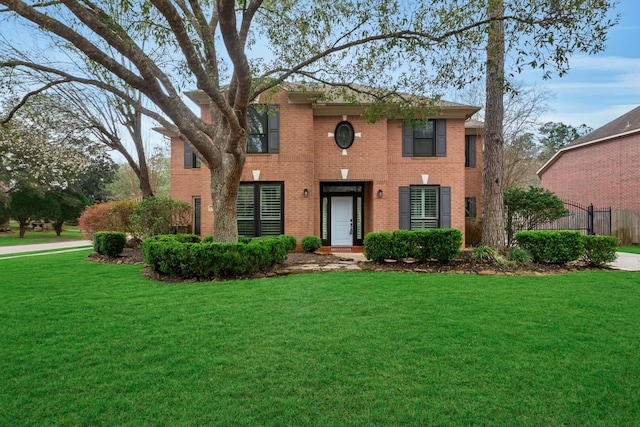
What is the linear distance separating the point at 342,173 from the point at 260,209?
10.6 ft

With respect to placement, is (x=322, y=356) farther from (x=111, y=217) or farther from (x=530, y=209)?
(x=111, y=217)

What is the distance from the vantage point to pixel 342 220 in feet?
46.2

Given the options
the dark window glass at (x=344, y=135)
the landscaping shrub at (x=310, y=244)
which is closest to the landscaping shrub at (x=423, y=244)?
the landscaping shrub at (x=310, y=244)

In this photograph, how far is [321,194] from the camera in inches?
552

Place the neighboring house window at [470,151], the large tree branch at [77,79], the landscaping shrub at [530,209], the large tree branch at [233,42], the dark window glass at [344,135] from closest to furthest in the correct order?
the large tree branch at [233,42] → the large tree branch at [77,79] → the landscaping shrub at [530,209] → the dark window glass at [344,135] → the neighboring house window at [470,151]

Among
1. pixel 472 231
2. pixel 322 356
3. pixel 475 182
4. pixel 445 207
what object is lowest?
pixel 322 356

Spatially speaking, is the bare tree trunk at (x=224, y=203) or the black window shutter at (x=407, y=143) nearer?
the bare tree trunk at (x=224, y=203)

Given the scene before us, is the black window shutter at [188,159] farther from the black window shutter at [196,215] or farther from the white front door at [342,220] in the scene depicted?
the white front door at [342,220]

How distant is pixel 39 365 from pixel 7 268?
800 cm

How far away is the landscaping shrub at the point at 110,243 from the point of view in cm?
Answer: 1061

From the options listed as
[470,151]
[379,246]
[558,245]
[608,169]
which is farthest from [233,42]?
[608,169]

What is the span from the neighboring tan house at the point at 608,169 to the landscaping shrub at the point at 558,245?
1064 centimetres

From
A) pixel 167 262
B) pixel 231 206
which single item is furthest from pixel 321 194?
pixel 167 262

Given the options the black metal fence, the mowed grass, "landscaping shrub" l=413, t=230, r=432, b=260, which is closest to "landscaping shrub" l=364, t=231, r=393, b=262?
"landscaping shrub" l=413, t=230, r=432, b=260
